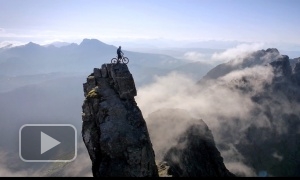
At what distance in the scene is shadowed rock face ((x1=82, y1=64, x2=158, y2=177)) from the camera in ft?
152

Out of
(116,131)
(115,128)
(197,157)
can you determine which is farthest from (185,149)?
(116,131)

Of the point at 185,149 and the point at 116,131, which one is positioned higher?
the point at 116,131

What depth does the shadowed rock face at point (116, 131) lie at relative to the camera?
46.2 m

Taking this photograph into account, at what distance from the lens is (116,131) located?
47.1 metres

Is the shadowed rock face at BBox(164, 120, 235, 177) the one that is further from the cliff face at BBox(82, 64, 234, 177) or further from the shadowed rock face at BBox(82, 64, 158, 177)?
A: the shadowed rock face at BBox(82, 64, 158, 177)

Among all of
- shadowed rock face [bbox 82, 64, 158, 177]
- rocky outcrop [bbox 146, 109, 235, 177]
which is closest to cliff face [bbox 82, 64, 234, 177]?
shadowed rock face [bbox 82, 64, 158, 177]

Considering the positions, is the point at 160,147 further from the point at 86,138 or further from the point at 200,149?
the point at 86,138

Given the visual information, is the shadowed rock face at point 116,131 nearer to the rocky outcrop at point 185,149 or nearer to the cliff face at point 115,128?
the cliff face at point 115,128

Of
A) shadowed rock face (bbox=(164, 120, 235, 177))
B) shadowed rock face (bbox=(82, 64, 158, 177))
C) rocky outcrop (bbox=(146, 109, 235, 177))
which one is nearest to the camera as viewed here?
shadowed rock face (bbox=(82, 64, 158, 177))

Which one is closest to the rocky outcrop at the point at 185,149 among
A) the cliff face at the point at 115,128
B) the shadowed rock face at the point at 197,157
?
the shadowed rock face at the point at 197,157

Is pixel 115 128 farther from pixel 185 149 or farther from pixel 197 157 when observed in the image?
pixel 185 149

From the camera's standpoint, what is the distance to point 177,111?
197 meters

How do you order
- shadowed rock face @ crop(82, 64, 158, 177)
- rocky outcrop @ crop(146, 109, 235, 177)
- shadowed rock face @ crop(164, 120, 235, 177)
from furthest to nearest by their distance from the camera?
shadowed rock face @ crop(164, 120, 235, 177)
rocky outcrop @ crop(146, 109, 235, 177)
shadowed rock face @ crop(82, 64, 158, 177)

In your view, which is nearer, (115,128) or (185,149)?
(115,128)
